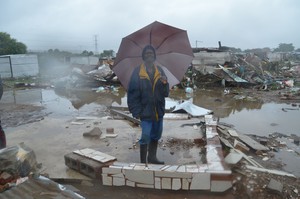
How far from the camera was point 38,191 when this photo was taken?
8.88 feet

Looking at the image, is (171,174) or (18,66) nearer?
(171,174)

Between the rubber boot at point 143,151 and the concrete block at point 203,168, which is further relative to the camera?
the rubber boot at point 143,151

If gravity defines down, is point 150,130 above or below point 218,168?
above

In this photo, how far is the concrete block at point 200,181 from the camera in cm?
303

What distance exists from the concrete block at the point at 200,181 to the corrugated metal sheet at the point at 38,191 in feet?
4.25

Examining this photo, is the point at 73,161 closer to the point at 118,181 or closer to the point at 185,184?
the point at 118,181

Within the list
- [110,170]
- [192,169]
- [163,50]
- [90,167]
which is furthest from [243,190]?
[163,50]

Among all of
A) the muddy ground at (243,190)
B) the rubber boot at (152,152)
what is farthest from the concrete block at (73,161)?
the rubber boot at (152,152)

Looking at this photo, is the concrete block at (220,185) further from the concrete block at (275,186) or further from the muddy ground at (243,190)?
the concrete block at (275,186)

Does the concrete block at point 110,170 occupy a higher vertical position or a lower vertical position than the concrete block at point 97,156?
lower

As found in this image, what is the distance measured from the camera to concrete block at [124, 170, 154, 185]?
316 cm

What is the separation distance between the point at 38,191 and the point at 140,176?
1162mm

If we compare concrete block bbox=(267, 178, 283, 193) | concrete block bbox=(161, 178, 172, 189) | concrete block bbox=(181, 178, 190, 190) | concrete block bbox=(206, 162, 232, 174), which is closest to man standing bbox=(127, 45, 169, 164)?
concrete block bbox=(161, 178, 172, 189)

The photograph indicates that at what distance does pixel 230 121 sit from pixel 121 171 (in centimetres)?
527
